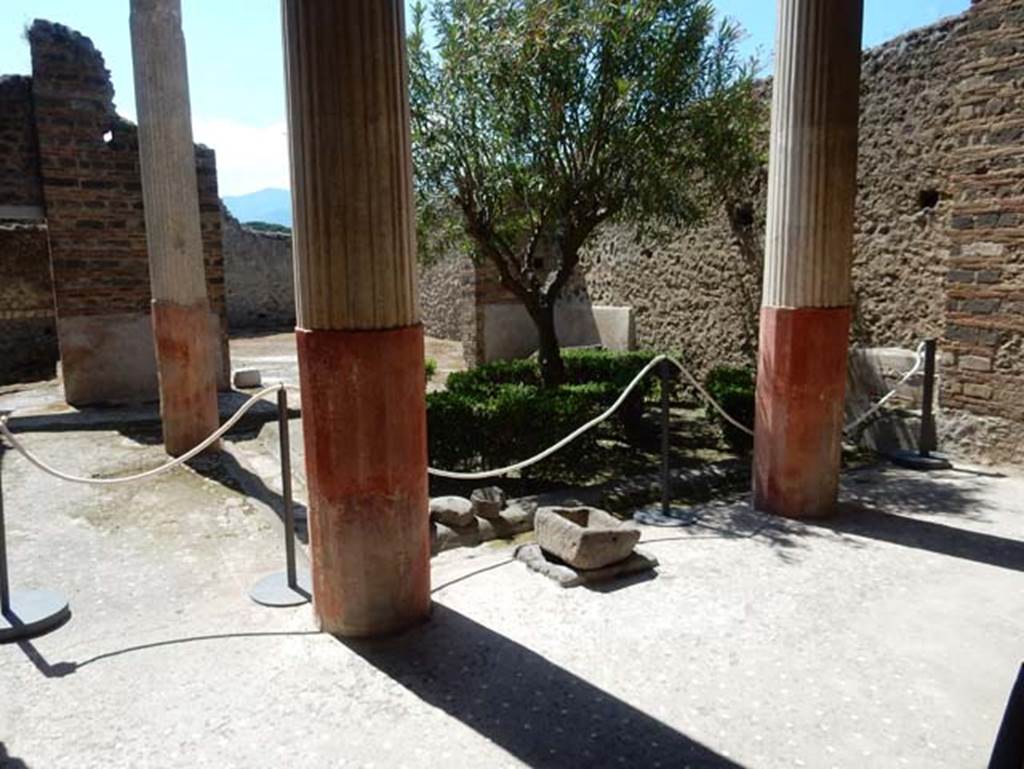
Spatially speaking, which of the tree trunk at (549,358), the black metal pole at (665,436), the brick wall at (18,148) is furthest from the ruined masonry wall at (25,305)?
the black metal pole at (665,436)

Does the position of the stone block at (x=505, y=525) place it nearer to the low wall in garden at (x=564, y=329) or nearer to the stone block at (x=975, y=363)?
the stone block at (x=975, y=363)

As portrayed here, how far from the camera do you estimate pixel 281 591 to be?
13.3 feet

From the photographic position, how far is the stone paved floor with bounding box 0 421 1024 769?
2674 millimetres

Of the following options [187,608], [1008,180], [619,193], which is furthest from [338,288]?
[1008,180]

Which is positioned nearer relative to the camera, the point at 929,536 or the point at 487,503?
the point at 929,536

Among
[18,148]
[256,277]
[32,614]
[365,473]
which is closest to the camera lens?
[365,473]

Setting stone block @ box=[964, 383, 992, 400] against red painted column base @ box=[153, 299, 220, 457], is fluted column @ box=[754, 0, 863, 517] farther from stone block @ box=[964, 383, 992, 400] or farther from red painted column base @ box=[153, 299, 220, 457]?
red painted column base @ box=[153, 299, 220, 457]

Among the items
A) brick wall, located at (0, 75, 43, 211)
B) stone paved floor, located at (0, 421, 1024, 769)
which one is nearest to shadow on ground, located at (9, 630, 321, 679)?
stone paved floor, located at (0, 421, 1024, 769)

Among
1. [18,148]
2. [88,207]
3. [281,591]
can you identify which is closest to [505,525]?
[281,591]

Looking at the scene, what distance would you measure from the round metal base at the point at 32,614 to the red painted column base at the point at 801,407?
4306 millimetres

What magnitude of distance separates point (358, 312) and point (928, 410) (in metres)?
→ 5.34

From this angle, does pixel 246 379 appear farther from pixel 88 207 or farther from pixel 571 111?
pixel 571 111

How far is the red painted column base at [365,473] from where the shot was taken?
3.27 meters

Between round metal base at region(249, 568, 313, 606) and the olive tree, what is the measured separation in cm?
389
